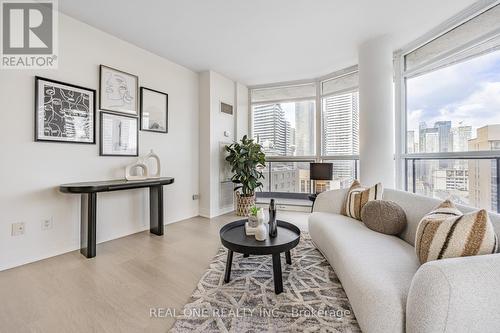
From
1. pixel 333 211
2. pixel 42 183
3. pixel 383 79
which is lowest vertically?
pixel 333 211

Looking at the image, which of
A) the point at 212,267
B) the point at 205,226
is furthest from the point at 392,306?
the point at 205,226

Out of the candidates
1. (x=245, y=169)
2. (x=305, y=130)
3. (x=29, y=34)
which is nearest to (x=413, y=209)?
(x=245, y=169)

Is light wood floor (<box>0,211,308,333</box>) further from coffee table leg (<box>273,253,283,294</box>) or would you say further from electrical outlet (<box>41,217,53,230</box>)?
coffee table leg (<box>273,253,283,294</box>)

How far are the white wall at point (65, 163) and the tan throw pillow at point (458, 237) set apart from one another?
3321mm

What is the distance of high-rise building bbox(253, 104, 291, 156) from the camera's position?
482cm

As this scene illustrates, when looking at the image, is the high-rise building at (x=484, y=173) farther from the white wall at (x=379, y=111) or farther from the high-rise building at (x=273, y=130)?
the high-rise building at (x=273, y=130)

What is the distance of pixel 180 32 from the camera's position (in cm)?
290

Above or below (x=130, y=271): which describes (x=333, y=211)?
above

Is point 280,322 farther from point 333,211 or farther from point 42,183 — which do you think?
point 42,183

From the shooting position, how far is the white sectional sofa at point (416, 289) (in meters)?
0.92

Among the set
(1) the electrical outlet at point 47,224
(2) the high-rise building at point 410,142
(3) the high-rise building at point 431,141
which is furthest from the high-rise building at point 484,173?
(1) the electrical outlet at point 47,224

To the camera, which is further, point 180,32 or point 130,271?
point 180,32

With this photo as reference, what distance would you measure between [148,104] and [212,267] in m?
2.58

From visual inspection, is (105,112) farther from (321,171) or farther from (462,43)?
(462,43)
